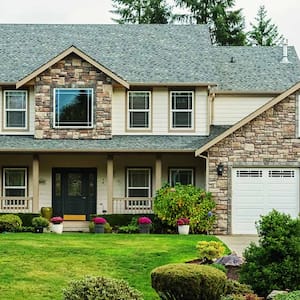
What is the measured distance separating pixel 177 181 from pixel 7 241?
9.15 m

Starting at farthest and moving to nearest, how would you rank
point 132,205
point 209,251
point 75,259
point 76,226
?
1. point 76,226
2. point 132,205
3. point 75,259
4. point 209,251

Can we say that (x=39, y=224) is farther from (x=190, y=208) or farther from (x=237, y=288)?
(x=237, y=288)

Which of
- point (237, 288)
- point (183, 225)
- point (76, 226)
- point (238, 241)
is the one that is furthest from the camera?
point (76, 226)

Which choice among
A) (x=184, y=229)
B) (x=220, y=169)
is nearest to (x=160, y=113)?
(x=220, y=169)

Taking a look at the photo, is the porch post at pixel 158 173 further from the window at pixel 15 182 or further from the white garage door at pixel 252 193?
the window at pixel 15 182

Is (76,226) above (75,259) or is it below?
above

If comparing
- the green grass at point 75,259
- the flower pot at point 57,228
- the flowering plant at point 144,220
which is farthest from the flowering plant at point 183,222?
the flower pot at point 57,228

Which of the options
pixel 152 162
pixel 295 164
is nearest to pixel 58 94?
pixel 152 162

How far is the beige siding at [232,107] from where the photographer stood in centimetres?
2891

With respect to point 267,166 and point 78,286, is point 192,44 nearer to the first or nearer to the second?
point 267,166

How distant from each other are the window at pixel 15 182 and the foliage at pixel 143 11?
24.7 meters

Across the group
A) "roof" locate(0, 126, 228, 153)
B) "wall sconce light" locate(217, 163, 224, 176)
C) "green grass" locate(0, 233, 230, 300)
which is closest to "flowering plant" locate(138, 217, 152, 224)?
"green grass" locate(0, 233, 230, 300)

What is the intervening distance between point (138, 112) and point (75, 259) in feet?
36.9

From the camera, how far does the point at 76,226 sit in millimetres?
27453
